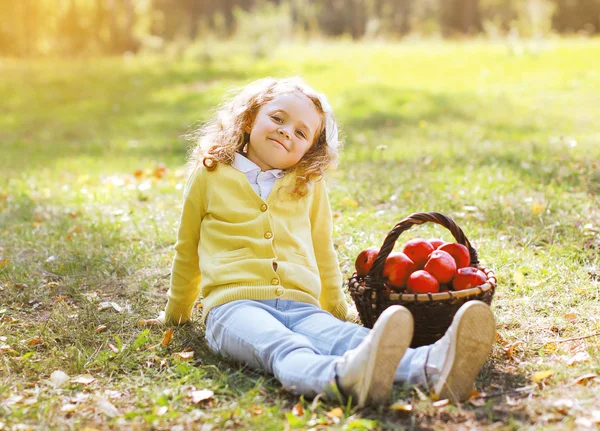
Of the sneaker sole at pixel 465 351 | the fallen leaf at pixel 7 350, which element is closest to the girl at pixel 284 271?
the sneaker sole at pixel 465 351

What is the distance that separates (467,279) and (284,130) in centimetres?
103

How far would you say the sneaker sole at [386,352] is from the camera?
2287 mm

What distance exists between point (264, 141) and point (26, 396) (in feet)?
4.70

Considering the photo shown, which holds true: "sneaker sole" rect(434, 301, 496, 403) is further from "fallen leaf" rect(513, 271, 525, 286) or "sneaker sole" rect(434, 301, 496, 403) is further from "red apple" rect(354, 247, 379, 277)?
"fallen leaf" rect(513, 271, 525, 286)

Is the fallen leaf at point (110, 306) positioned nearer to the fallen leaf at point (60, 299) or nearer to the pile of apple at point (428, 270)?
the fallen leaf at point (60, 299)

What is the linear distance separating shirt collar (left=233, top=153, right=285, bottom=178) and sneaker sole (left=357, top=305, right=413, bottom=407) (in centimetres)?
105

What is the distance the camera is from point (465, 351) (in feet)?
7.87

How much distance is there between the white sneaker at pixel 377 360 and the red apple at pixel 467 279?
1.97 feet

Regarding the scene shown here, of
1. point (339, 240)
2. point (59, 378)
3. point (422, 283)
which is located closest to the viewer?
point (59, 378)

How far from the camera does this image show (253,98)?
3252mm

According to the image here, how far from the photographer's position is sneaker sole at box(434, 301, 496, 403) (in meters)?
2.38

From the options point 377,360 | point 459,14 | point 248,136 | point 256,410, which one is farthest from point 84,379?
point 459,14

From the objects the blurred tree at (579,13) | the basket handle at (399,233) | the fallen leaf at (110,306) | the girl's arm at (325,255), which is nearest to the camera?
the basket handle at (399,233)

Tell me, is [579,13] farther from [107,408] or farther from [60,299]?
[107,408]
